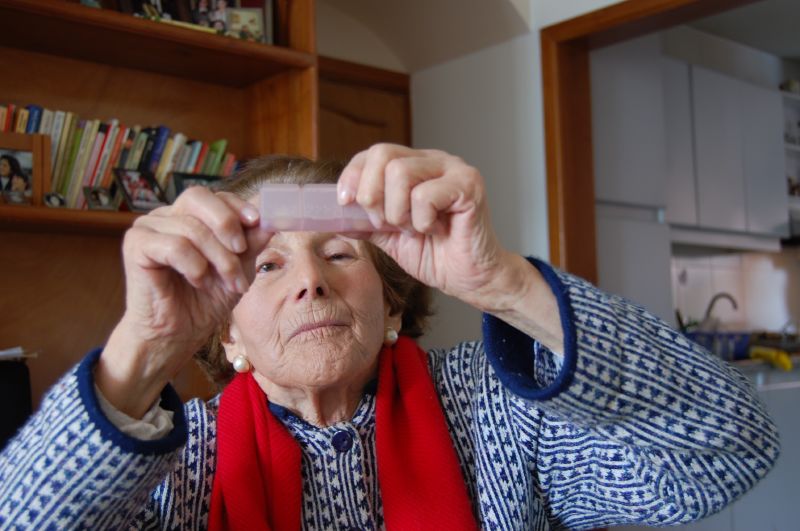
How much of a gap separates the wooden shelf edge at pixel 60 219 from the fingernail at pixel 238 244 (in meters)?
1.24

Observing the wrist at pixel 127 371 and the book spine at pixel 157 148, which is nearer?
the wrist at pixel 127 371

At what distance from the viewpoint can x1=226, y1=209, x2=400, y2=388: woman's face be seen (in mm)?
1046

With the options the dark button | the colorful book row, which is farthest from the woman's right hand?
the colorful book row

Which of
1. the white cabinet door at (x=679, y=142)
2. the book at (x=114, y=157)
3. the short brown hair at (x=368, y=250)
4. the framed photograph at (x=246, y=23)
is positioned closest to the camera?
the short brown hair at (x=368, y=250)

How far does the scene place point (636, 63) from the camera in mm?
2996

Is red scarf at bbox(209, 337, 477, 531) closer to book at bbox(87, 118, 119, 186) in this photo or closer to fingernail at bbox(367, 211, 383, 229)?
fingernail at bbox(367, 211, 383, 229)

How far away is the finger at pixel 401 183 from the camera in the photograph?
706 mm

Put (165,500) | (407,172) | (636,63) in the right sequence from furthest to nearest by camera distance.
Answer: (636,63) < (165,500) < (407,172)

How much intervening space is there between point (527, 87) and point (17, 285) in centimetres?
163

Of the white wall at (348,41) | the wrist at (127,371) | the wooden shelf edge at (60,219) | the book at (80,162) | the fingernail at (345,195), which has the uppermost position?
the white wall at (348,41)

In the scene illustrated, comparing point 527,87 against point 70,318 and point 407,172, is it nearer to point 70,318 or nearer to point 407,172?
point 70,318

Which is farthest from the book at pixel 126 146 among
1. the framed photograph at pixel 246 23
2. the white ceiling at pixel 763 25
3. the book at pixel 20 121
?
the white ceiling at pixel 763 25

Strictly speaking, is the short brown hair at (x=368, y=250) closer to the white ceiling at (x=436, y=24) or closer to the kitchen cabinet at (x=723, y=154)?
the white ceiling at (x=436, y=24)

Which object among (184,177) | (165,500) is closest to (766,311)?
(184,177)
